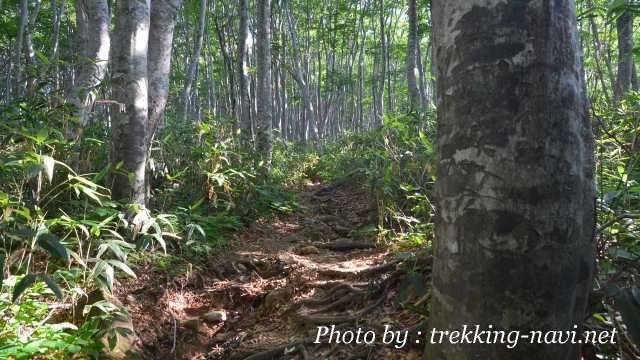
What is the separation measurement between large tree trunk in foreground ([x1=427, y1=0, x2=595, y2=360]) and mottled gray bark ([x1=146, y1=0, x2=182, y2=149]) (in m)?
4.03

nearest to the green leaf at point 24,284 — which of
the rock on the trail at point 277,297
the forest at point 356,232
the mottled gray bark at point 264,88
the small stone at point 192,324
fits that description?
the forest at point 356,232

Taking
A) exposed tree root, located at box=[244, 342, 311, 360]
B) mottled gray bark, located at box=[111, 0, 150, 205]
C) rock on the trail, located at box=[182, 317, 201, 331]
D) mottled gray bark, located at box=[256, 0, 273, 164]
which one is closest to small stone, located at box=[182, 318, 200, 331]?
rock on the trail, located at box=[182, 317, 201, 331]

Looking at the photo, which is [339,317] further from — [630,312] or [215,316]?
[630,312]

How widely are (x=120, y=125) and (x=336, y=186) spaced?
5.40 meters

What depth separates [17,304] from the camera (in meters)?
2.12

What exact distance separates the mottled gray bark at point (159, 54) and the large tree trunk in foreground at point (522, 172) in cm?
403

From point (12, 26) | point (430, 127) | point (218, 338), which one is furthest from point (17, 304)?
point (12, 26)

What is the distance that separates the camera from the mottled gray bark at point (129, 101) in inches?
143

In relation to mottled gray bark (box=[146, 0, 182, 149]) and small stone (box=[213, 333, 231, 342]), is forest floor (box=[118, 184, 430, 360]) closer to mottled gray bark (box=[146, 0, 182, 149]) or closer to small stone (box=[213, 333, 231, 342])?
small stone (box=[213, 333, 231, 342])

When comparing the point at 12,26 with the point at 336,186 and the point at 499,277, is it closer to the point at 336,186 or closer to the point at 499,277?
the point at 336,186

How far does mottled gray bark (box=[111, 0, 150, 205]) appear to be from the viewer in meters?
3.62

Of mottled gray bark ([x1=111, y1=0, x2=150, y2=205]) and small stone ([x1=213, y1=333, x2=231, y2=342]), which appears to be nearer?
small stone ([x1=213, y1=333, x2=231, y2=342])

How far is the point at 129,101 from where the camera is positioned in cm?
366

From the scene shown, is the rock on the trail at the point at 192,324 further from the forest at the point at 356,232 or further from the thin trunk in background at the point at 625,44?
the thin trunk in background at the point at 625,44
